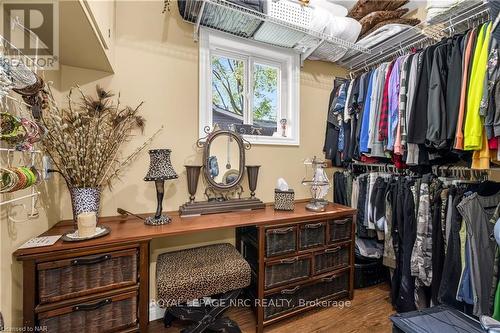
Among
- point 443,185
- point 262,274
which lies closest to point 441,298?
point 443,185

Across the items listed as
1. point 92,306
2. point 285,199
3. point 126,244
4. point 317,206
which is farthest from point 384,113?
point 92,306

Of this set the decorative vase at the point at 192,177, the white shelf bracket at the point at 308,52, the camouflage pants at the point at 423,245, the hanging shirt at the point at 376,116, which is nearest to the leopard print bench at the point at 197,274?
the decorative vase at the point at 192,177

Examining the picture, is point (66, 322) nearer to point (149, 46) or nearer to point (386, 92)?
point (149, 46)

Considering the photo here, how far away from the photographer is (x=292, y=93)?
2246 mm

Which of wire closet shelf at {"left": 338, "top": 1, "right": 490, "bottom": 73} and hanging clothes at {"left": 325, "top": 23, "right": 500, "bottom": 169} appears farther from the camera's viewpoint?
wire closet shelf at {"left": 338, "top": 1, "right": 490, "bottom": 73}

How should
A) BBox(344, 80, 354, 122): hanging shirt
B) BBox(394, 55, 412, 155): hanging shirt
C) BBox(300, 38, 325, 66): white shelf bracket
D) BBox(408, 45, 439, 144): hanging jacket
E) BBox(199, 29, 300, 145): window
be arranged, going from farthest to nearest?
BBox(344, 80, 354, 122): hanging shirt, BBox(300, 38, 325, 66): white shelf bracket, BBox(199, 29, 300, 145): window, BBox(394, 55, 412, 155): hanging shirt, BBox(408, 45, 439, 144): hanging jacket

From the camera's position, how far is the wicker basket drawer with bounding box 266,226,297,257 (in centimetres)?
155

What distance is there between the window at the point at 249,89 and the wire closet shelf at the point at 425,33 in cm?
71

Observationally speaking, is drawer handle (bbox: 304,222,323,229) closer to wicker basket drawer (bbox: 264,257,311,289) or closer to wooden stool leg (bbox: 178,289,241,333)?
wicker basket drawer (bbox: 264,257,311,289)

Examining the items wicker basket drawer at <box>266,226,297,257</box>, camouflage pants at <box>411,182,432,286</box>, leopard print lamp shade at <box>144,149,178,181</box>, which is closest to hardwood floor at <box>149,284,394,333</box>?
camouflage pants at <box>411,182,432,286</box>

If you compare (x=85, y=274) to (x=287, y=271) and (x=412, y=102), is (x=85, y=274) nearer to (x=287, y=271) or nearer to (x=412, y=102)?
(x=287, y=271)

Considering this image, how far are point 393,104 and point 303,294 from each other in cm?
158

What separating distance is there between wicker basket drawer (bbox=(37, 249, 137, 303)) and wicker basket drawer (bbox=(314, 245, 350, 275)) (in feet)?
4.05

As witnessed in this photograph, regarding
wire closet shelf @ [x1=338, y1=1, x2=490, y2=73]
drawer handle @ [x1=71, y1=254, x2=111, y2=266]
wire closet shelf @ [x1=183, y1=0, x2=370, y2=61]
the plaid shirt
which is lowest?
drawer handle @ [x1=71, y1=254, x2=111, y2=266]
